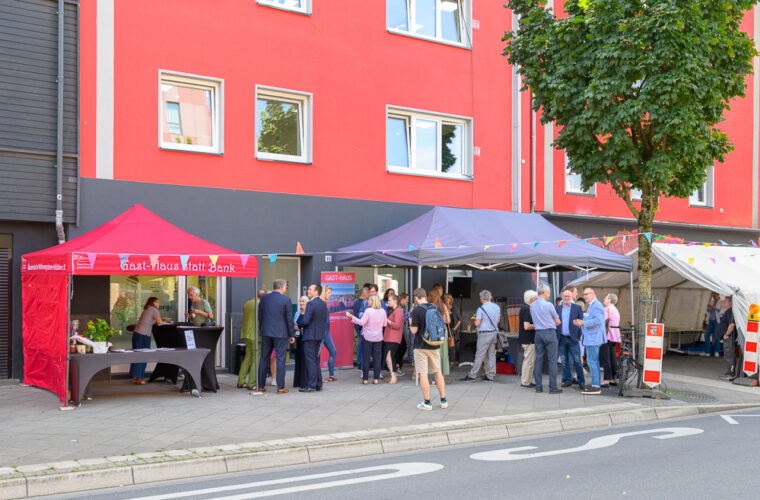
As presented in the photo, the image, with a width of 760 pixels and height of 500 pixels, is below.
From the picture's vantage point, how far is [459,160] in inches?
658

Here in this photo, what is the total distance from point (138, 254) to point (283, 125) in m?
5.17

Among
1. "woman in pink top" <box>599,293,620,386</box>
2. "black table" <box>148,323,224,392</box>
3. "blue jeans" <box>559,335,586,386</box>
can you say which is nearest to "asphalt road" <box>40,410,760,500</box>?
"blue jeans" <box>559,335,586,386</box>

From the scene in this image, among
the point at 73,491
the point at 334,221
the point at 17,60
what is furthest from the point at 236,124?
the point at 73,491

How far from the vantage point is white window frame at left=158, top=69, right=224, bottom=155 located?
12945mm

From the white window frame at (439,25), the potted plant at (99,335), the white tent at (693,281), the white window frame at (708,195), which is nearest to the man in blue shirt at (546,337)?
the white tent at (693,281)

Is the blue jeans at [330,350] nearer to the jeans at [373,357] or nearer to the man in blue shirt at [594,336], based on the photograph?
the jeans at [373,357]

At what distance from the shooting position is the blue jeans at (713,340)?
18531mm

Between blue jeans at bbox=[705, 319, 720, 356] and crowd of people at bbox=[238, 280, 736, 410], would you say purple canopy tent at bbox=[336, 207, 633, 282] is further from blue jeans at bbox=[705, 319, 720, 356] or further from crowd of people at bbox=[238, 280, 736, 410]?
blue jeans at bbox=[705, 319, 720, 356]

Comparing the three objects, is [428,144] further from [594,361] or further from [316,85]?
[594,361]

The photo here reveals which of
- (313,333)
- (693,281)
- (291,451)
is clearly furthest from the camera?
(693,281)

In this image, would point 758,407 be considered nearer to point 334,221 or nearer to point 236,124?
point 334,221

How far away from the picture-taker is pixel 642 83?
37.6 feet

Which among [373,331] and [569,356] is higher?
[373,331]

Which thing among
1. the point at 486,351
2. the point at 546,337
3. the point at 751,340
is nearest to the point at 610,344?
the point at 546,337
